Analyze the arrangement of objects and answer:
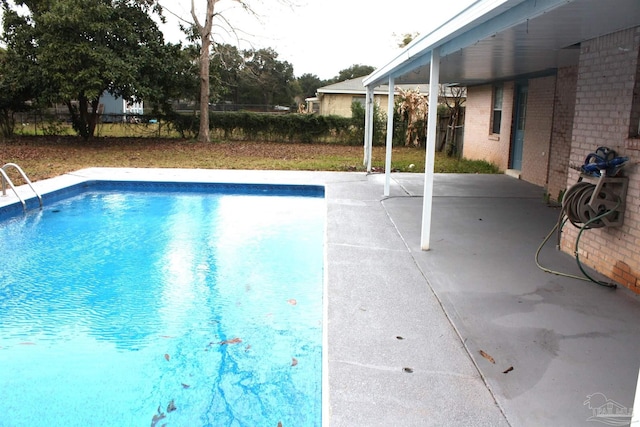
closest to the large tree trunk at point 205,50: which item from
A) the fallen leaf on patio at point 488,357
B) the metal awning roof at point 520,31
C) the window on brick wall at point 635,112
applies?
the metal awning roof at point 520,31

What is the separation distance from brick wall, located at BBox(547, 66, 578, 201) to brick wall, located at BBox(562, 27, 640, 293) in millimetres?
3470

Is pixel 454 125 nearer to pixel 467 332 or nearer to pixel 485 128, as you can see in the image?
pixel 485 128

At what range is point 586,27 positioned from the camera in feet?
16.2

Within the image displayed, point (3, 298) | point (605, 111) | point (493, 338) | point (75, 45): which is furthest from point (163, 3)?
point (493, 338)

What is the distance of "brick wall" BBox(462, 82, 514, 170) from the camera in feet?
43.8

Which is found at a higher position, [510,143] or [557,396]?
[510,143]

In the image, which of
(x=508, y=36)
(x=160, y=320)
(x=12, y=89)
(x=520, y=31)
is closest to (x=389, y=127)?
(x=508, y=36)

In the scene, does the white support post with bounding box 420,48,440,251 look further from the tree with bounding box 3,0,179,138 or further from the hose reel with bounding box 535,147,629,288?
the tree with bounding box 3,0,179,138

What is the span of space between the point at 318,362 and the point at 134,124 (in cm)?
2106

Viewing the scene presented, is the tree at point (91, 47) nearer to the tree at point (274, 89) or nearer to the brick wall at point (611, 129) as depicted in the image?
the brick wall at point (611, 129)

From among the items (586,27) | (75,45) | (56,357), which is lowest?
(56,357)

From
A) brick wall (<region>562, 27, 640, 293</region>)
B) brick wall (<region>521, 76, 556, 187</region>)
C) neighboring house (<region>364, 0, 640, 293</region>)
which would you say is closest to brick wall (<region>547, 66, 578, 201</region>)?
neighboring house (<region>364, 0, 640, 293</region>)

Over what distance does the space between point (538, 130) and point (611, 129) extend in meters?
6.04

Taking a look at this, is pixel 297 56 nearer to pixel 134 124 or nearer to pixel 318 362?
pixel 134 124
